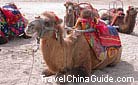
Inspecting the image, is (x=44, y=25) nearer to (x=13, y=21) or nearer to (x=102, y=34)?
(x=102, y=34)

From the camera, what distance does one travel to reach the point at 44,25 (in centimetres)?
393

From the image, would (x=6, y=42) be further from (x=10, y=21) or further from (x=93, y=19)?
(x=93, y=19)

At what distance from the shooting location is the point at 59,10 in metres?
12.0

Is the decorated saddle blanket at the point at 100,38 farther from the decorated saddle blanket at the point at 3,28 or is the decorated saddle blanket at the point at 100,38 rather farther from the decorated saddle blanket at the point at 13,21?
the decorated saddle blanket at the point at 13,21

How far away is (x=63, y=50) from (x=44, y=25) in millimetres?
386

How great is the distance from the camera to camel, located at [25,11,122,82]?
154 inches

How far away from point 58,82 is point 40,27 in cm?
86

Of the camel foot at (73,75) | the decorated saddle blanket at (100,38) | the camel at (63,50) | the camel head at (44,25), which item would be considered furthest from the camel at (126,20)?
the camel head at (44,25)

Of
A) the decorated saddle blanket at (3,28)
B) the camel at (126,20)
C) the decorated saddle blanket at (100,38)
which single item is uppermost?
the decorated saddle blanket at (100,38)

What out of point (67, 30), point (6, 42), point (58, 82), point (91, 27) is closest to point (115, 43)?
point (91, 27)

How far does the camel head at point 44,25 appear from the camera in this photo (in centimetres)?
Answer: 379

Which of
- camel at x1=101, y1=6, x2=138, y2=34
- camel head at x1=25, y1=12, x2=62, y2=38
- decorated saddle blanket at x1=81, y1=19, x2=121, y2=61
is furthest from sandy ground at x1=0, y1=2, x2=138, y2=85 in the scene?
camel at x1=101, y1=6, x2=138, y2=34

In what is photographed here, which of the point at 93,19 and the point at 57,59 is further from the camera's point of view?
the point at 93,19

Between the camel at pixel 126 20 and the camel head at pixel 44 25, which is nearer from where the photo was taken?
the camel head at pixel 44 25
